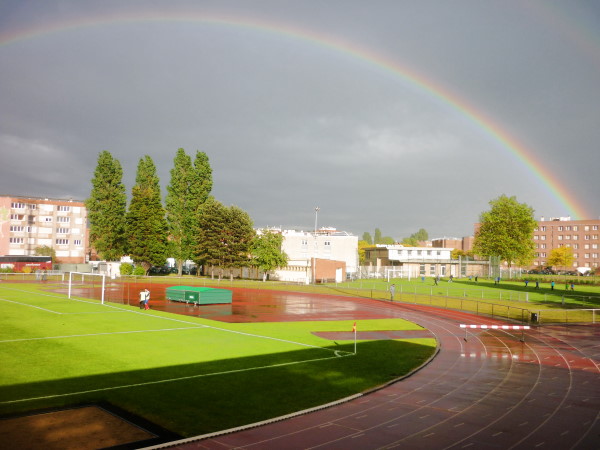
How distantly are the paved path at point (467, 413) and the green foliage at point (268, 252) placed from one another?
6360 centimetres

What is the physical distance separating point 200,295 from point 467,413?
35.0m

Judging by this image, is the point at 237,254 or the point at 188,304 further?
the point at 237,254

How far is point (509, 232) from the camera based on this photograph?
364 ft

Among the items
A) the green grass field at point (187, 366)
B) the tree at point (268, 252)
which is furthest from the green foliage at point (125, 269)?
the green grass field at point (187, 366)

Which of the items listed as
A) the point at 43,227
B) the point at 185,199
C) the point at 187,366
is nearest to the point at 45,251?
the point at 43,227

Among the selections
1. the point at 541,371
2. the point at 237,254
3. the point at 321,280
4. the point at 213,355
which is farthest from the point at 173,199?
the point at 541,371

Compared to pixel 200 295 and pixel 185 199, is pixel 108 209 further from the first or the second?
pixel 200 295

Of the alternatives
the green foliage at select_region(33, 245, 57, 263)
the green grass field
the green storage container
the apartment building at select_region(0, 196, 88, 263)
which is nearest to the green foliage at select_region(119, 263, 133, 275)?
the green foliage at select_region(33, 245, 57, 263)

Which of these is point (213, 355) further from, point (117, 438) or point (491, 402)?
point (491, 402)

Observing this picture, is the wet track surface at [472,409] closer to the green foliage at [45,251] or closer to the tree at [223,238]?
the tree at [223,238]

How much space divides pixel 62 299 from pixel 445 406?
144ft

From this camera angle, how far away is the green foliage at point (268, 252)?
86875 millimetres

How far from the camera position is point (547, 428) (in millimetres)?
13445

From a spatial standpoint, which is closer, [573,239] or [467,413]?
[467,413]
